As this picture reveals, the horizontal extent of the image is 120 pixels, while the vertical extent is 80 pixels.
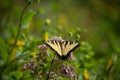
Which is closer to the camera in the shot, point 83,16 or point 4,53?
point 4,53

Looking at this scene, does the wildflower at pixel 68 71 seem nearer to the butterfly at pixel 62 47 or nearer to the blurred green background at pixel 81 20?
the butterfly at pixel 62 47

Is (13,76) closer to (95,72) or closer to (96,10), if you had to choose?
(95,72)

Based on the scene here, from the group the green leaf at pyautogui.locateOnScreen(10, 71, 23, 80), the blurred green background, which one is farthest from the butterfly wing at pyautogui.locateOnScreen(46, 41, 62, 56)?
the blurred green background

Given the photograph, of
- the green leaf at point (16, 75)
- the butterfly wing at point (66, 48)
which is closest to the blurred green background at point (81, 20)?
the green leaf at point (16, 75)

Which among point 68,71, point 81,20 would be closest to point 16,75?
point 68,71

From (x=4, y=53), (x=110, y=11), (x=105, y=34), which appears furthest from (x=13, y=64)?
(x=110, y=11)

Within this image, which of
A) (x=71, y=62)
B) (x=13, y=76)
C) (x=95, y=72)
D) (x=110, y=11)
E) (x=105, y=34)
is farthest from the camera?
(x=110, y=11)

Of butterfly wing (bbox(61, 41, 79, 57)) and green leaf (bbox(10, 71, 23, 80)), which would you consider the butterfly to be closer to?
butterfly wing (bbox(61, 41, 79, 57))
